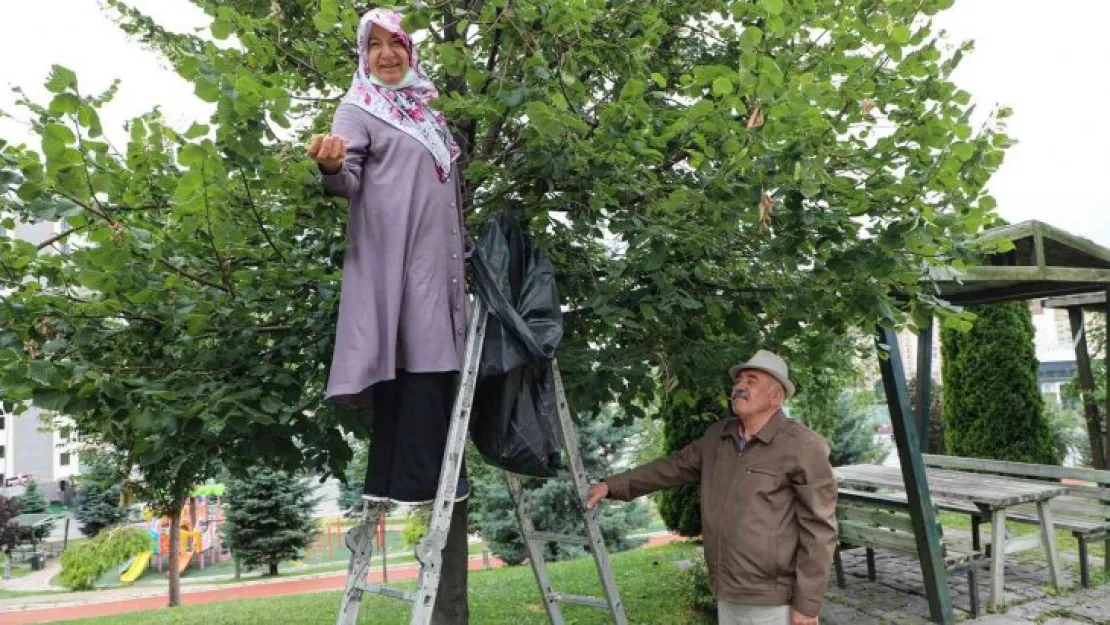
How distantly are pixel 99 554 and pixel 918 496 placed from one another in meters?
17.2

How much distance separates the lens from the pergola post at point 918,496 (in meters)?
5.51

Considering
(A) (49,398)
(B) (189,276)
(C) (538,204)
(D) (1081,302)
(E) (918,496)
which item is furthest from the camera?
(D) (1081,302)

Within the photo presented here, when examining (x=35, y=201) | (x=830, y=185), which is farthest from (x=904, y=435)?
(x=35, y=201)

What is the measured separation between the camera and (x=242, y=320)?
130 inches

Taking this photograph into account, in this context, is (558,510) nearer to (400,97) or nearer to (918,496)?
A: (918,496)

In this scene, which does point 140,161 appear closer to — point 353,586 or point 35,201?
point 35,201

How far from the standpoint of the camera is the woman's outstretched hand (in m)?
2.10

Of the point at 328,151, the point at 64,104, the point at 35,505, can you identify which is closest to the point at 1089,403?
the point at 328,151

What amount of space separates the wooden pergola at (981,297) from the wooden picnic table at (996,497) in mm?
538

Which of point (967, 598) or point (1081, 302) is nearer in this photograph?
point (967, 598)

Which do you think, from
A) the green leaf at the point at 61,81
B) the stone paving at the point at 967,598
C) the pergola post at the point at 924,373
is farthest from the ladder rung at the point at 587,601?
the pergola post at the point at 924,373

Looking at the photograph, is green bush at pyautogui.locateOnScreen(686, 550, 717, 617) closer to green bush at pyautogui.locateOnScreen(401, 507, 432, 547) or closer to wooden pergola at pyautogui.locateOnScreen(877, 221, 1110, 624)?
wooden pergola at pyautogui.locateOnScreen(877, 221, 1110, 624)

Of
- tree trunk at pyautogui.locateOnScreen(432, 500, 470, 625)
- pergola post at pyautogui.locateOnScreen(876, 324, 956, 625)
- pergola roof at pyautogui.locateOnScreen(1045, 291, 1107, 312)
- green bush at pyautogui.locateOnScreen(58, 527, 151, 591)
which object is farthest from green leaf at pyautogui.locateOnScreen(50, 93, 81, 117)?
green bush at pyautogui.locateOnScreen(58, 527, 151, 591)

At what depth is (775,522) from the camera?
2885 millimetres
